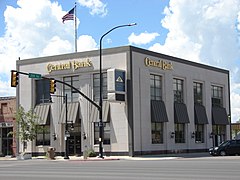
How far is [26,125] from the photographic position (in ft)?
179

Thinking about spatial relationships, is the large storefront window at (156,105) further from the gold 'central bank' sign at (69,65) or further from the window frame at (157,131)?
the gold 'central bank' sign at (69,65)

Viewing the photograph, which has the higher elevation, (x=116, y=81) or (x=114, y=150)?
(x=116, y=81)

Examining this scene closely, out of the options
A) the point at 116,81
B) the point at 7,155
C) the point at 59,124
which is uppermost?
the point at 116,81

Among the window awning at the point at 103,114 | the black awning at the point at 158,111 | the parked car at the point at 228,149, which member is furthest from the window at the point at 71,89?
the parked car at the point at 228,149

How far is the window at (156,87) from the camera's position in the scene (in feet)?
177

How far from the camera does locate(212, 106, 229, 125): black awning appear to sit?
212 feet

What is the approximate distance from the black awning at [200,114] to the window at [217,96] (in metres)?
4.09

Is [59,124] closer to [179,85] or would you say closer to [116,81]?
[116,81]

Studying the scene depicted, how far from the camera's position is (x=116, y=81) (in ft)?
161

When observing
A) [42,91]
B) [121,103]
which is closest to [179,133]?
[121,103]

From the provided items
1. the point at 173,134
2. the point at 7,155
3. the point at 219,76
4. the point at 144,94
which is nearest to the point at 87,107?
the point at 144,94

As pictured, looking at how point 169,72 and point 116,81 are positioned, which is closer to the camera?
point 116,81

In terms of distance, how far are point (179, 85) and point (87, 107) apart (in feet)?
40.3

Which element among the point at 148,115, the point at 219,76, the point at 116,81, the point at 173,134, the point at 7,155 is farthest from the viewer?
the point at 219,76
